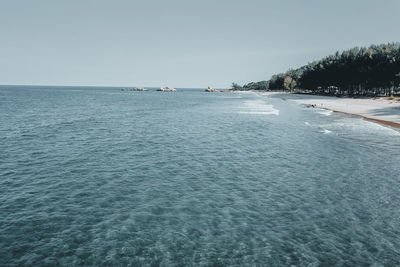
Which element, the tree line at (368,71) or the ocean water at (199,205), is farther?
the tree line at (368,71)

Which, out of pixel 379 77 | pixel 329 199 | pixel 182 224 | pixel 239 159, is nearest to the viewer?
pixel 182 224

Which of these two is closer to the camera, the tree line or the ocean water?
the ocean water

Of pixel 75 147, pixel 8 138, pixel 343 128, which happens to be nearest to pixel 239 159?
pixel 75 147

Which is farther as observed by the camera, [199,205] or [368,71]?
[368,71]

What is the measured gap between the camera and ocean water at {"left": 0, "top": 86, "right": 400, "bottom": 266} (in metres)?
11.1

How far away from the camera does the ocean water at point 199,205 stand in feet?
36.4

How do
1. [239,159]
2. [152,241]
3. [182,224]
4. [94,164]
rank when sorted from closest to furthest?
[152,241] < [182,224] < [94,164] < [239,159]

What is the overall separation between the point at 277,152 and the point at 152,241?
63.2ft

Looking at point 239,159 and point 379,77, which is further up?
point 379,77

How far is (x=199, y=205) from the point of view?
51.2ft

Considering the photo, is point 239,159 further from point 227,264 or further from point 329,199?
point 227,264

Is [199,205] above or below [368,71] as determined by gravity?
below

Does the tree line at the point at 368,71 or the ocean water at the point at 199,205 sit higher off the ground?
the tree line at the point at 368,71

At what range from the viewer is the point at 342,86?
142875 mm
